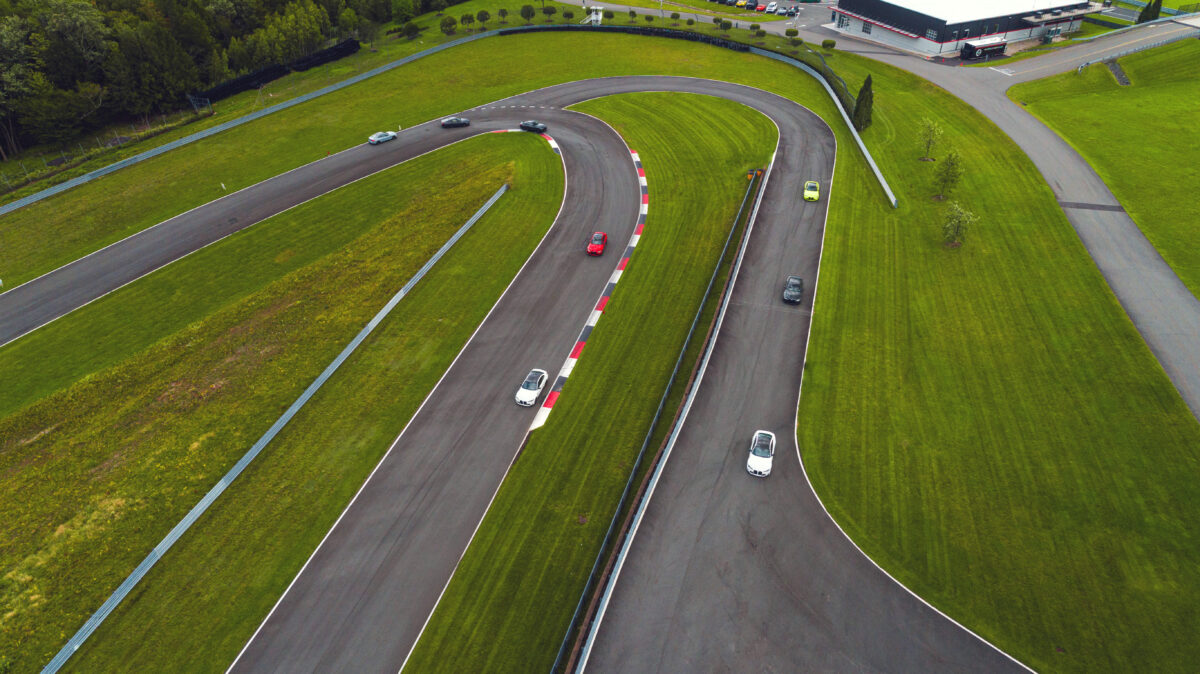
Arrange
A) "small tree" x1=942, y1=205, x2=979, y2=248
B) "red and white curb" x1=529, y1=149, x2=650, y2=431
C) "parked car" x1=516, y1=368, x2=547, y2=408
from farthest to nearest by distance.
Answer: "small tree" x1=942, y1=205, x2=979, y2=248 < "red and white curb" x1=529, y1=149, x2=650, y2=431 < "parked car" x1=516, y1=368, x2=547, y2=408

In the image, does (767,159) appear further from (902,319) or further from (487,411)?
(487,411)

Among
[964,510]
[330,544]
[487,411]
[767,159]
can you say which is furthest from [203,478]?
[767,159]

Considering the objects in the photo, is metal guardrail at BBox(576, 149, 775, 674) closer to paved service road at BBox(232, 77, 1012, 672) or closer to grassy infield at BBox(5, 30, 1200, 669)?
paved service road at BBox(232, 77, 1012, 672)

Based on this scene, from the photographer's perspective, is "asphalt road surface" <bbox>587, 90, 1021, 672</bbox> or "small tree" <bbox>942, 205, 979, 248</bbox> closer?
"asphalt road surface" <bbox>587, 90, 1021, 672</bbox>

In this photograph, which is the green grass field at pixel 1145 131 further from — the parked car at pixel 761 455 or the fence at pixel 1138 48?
the parked car at pixel 761 455

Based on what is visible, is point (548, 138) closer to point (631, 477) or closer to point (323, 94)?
point (323, 94)

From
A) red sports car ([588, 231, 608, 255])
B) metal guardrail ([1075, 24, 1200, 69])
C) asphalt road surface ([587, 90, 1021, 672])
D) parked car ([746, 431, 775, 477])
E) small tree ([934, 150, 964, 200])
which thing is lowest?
asphalt road surface ([587, 90, 1021, 672])

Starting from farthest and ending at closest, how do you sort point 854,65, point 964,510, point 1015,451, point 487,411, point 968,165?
1. point 854,65
2. point 968,165
3. point 487,411
4. point 1015,451
5. point 964,510

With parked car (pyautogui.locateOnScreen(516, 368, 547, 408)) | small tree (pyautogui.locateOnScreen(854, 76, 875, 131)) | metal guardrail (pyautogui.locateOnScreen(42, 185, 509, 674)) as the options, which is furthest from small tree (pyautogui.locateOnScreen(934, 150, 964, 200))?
metal guardrail (pyautogui.locateOnScreen(42, 185, 509, 674))
